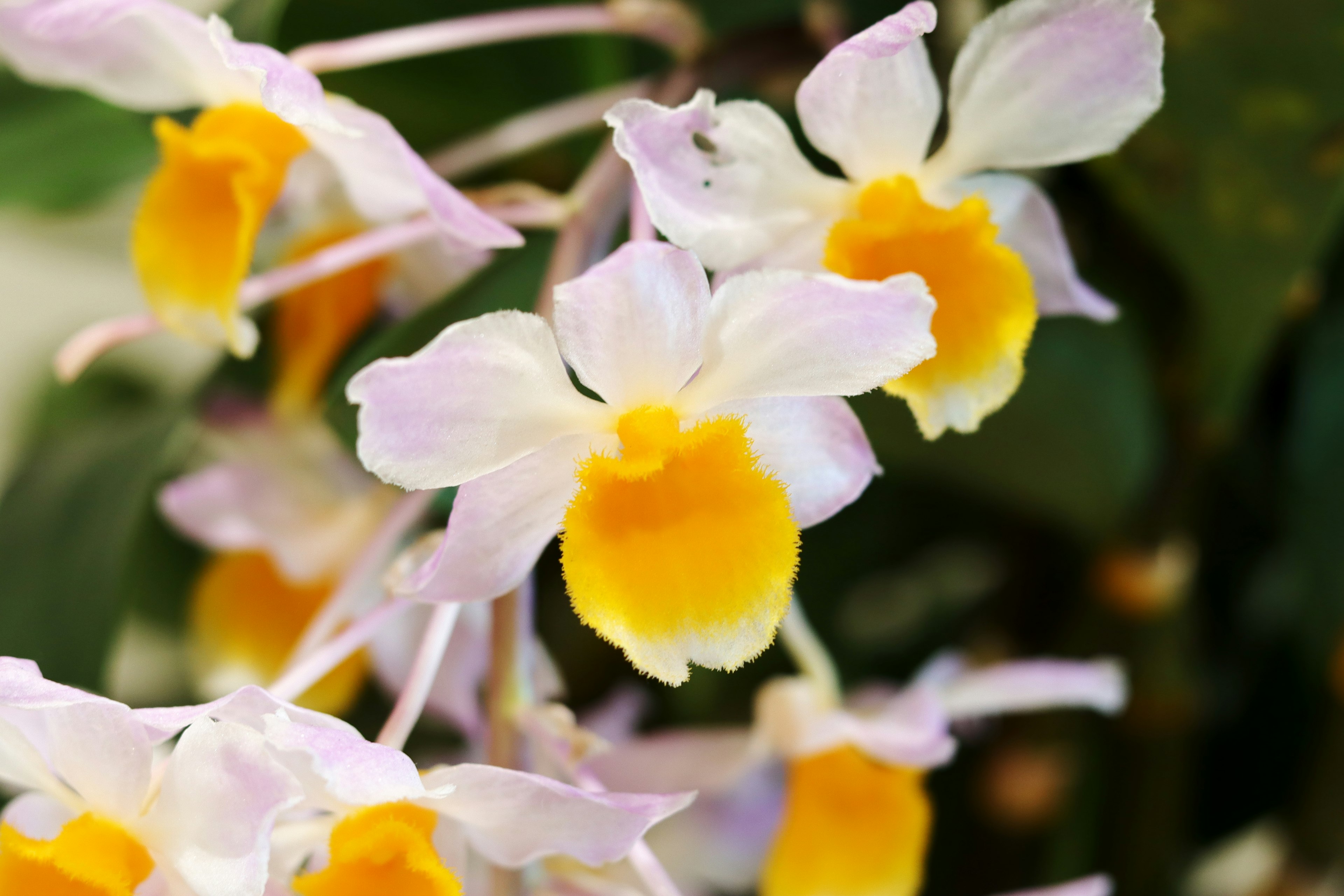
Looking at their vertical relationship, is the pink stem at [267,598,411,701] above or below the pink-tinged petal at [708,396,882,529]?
below

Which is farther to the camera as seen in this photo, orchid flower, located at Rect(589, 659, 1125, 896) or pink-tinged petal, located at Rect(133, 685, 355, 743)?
orchid flower, located at Rect(589, 659, 1125, 896)

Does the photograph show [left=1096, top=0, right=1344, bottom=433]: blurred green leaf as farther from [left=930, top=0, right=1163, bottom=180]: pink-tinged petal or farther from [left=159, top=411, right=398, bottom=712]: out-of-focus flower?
[left=159, top=411, right=398, bottom=712]: out-of-focus flower

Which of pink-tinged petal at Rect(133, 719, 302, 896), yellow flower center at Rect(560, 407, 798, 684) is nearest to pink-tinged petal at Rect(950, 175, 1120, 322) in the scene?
yellow flower center at Rect(560, 407, 798, 684)

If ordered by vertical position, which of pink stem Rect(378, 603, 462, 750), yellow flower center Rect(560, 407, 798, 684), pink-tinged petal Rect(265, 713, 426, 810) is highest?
yellow flower center Rect(560, 407, 798, 684)

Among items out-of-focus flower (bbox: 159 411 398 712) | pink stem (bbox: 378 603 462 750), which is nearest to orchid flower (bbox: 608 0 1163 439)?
pink stem (bbox: 378 603 462 750)

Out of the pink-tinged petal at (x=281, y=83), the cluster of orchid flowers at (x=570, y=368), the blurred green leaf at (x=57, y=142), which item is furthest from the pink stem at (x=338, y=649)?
the blurred green leaf at (x=57, y=142)

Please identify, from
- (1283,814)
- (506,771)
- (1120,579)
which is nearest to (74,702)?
(506,771)

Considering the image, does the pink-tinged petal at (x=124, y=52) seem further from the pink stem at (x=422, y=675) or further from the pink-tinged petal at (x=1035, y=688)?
the pink-tinged petal at (x=1035, y=688)
